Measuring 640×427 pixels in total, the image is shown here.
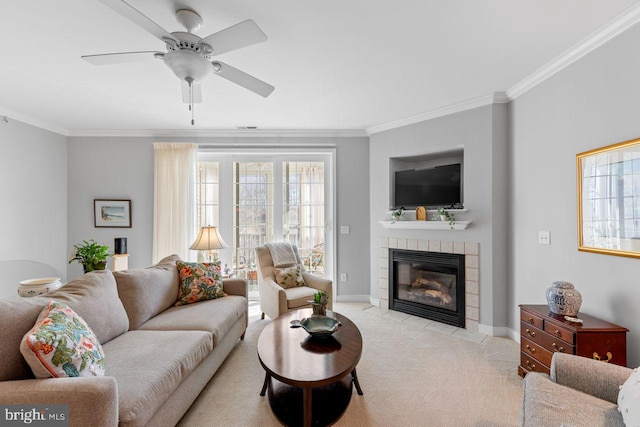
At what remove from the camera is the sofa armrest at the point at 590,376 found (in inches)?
51.8

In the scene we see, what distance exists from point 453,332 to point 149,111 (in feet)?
14.7

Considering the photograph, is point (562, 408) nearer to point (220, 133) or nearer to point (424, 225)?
point (424, 225)

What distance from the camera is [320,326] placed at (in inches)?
81.4

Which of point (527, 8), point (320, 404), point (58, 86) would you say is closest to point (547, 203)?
point (527, 8)

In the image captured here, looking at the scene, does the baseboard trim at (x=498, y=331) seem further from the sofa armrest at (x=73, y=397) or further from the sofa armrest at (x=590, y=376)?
the sofa armrest at (x=73, y=397)

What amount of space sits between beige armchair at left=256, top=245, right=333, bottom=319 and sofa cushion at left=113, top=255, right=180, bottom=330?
1.00 meters

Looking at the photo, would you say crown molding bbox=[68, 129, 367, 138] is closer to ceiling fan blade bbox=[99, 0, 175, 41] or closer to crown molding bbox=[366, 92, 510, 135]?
crown molding bbox=[366, 92, 510, 135]

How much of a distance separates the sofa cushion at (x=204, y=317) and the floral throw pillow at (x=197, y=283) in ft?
0.24

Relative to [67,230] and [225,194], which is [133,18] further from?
[67,230]

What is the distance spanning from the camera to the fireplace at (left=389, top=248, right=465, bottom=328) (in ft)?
10.9

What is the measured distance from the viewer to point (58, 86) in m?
2.71

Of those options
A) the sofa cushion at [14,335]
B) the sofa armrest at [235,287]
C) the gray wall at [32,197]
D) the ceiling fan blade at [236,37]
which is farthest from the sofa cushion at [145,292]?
the gray wall at [32,197]

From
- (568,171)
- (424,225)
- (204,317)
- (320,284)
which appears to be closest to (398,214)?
(424,225)

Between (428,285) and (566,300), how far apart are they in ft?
5.66
